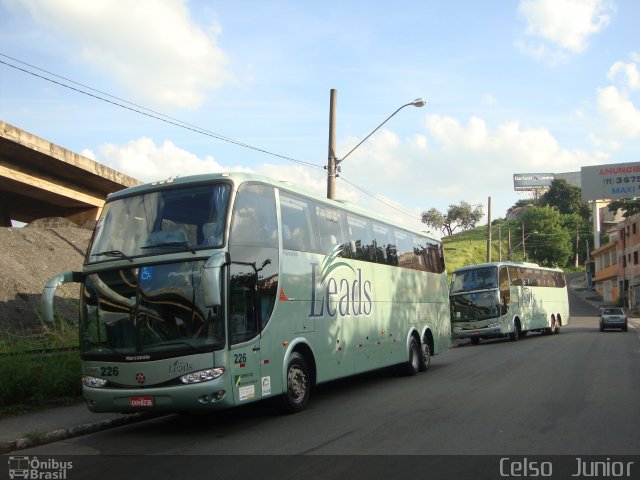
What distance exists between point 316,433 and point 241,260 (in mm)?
2625

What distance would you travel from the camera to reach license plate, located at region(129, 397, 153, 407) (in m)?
8.23

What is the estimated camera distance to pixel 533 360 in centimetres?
1795

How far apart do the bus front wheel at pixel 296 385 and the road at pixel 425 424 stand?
0.21 metres

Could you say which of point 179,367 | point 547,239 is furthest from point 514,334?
point 547,239

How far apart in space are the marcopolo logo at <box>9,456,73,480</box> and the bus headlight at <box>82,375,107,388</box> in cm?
132

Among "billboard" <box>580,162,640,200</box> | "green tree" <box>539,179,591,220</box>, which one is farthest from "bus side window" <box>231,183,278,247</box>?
"green tree" <box>539,179,591,220</box>

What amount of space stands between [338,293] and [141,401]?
457 centimetres

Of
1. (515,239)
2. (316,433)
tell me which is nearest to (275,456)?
(316,433)

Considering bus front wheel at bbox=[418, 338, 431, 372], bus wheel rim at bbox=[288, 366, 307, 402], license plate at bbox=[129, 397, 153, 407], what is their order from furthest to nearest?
bus front wheel at bbox=[418, 338, 431, 372] → bus wheel rim at bbox=[288, 366, 307, 402] → license plate at bbox=[129, 397, 153, 407]

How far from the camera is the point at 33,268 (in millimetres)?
19875

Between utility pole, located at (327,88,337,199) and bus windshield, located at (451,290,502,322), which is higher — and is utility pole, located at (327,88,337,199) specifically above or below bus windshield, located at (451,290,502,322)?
above

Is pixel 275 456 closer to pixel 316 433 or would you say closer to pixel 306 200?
pixel 316 433

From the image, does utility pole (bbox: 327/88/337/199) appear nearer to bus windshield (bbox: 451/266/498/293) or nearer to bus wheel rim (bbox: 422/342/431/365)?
bus wheel rim (bbox: 422/342/431/365)

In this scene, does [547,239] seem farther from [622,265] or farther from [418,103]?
[418,103]
